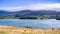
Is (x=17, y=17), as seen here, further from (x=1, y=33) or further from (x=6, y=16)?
(x=1, y=33)

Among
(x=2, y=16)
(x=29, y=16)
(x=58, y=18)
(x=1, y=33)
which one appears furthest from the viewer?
(x=29, y=16)

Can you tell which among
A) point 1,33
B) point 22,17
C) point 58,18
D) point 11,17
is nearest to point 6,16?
point 11,17

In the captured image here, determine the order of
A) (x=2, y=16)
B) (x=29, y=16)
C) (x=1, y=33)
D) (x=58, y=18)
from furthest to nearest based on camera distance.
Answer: (x=29, y=16) < (x=2, y=16) < (x=58, y=18) < (x=1, y=33)

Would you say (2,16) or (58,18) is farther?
(2,16)

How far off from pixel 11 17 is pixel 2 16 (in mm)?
5148

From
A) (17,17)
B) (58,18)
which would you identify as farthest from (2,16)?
(58,18)

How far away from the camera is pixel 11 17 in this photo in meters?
65.6

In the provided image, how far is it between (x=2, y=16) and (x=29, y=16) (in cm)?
1002

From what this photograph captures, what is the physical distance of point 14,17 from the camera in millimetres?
65938

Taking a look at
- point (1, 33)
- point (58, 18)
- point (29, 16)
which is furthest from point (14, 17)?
point (1, 33)

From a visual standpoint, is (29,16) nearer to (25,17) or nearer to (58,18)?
(25,17)

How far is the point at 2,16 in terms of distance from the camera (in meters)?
61.2

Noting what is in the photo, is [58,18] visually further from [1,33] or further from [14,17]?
[1,33]

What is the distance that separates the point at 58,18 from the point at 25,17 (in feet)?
64.4
